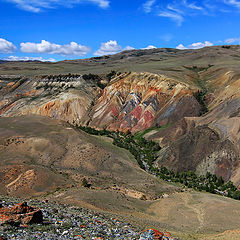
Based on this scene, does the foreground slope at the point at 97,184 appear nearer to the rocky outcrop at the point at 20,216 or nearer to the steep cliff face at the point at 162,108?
the rocky outcrop at the point at 20,216

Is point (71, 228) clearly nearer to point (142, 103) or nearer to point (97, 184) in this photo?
point (97, 184)

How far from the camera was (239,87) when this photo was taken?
4912 centimetres

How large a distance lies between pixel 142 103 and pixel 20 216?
172ft

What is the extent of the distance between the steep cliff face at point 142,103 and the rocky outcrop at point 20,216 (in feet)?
147

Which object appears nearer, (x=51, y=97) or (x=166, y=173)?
(x=166, y=173)

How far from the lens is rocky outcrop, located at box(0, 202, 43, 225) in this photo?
12.2 m

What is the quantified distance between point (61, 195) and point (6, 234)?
12417 mm

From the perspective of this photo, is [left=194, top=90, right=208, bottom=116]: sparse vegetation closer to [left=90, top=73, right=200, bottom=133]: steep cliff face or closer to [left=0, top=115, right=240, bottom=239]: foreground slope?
[left=90, top=73, right=200, bottom=133]: steep cliff face

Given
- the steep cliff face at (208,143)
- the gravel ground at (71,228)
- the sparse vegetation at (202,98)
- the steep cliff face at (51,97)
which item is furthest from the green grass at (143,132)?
the gravel ground at (71,228)

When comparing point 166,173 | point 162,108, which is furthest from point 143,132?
point 166,173

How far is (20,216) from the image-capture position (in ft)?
41.6

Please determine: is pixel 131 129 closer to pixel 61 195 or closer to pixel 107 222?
pixel 61 195

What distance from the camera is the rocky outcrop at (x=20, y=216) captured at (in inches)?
481

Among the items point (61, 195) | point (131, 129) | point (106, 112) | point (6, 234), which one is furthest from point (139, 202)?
point (106, 112)
